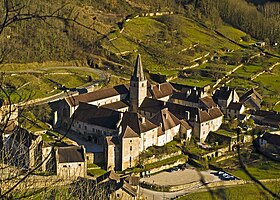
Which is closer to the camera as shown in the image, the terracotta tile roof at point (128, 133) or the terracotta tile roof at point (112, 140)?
the terracotta tile roof at point (112, 140)

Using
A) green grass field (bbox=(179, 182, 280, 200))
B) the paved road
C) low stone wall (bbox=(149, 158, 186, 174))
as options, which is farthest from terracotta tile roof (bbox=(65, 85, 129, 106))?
green grass field (bbox=(179, 182, 280, 200))

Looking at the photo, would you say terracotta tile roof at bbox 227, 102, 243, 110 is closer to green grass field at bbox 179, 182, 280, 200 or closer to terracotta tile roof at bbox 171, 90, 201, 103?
terracotta tile roof at bbox 171, 90, 201, 103

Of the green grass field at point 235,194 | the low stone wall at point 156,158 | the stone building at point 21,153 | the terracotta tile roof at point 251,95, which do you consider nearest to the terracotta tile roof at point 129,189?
the green grass field at point 235,194

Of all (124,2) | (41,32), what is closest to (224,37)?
(124,2)

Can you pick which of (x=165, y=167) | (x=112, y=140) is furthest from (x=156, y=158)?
(x=112, y=140)

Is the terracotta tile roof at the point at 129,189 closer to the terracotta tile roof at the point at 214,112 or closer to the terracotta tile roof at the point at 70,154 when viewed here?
the terracotta tile roof at the point at 70,154

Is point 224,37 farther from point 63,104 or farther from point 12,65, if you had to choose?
point 63,104

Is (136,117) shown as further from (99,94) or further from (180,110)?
(99,94)
